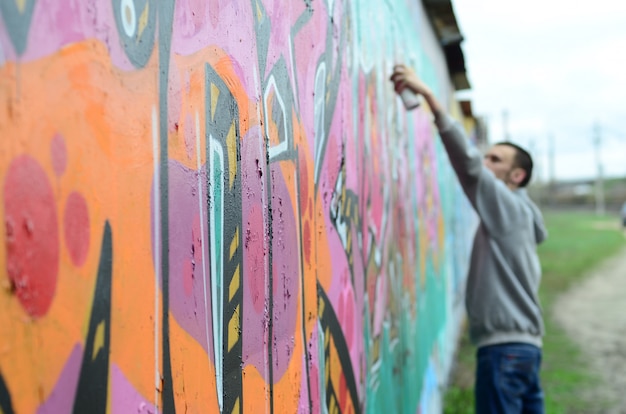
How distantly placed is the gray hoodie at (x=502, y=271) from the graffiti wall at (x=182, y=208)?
3.08 ft

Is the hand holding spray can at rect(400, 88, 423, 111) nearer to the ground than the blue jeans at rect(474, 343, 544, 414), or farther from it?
farther from it

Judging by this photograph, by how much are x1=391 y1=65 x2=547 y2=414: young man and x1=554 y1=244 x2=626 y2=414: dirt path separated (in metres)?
2.84

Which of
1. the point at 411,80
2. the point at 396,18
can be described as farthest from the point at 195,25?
the point at 396,18

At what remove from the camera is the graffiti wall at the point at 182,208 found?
79 centimetres

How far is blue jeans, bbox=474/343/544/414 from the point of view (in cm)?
324

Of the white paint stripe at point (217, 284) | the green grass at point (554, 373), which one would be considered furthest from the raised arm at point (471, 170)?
the green grass at point (554, 373)

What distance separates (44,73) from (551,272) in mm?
16861

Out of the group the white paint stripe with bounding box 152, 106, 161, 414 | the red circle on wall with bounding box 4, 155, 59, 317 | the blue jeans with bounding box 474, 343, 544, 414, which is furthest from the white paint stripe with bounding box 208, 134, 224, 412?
the blue jeans with bounding box 474, 343, 544, 414

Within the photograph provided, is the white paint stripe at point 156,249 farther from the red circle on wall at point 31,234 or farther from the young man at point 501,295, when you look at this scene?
the young man at point 501,295

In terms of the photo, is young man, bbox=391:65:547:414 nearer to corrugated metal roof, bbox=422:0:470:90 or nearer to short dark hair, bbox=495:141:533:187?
short dark hair, bbox=495:141:533:187

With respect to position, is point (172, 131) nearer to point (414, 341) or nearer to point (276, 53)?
point (276, 53)

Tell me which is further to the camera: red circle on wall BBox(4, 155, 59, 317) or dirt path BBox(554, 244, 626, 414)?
dirt path BBox(554, 244, 626, 414)

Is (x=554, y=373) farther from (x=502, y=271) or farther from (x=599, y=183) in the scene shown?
(x=599, y=183)

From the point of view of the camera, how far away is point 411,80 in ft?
9.87
